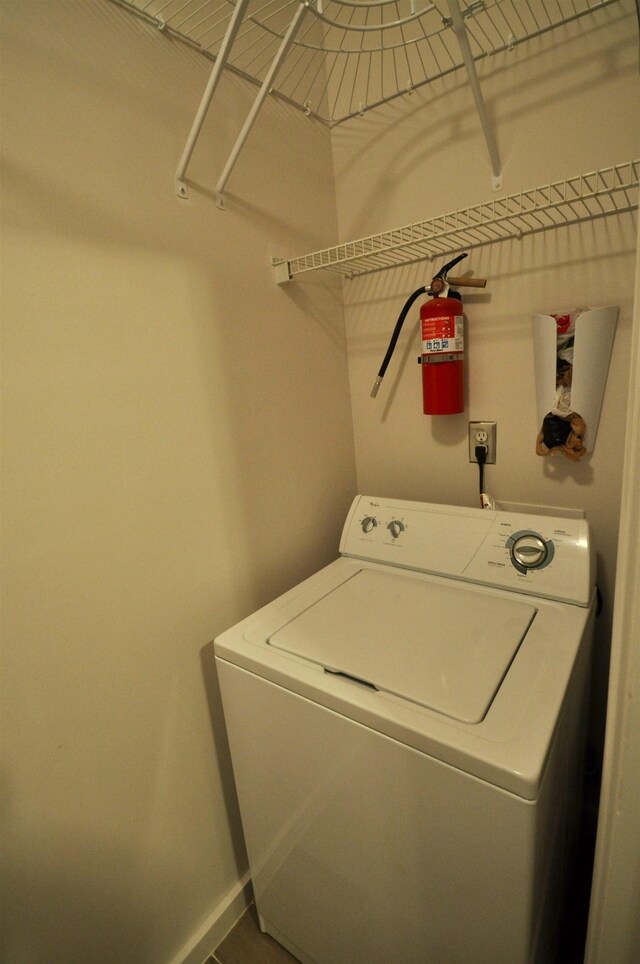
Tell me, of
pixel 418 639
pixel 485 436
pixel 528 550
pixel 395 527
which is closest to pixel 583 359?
pixel 485 436

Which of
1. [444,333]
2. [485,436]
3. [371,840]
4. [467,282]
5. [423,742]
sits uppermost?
[467,282]

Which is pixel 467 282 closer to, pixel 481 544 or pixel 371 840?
pixel 481 544

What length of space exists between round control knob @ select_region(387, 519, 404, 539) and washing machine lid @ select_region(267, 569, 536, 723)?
0.15 meters

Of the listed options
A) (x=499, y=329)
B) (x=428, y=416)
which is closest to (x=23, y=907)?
(x=428, y=416)

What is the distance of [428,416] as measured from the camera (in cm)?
142

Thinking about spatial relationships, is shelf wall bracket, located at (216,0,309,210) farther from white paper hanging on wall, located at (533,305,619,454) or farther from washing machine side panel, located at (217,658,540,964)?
washing machine side panel, located at (217,658,540,964)

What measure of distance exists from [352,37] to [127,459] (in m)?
1.40

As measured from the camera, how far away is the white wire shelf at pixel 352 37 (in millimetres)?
942

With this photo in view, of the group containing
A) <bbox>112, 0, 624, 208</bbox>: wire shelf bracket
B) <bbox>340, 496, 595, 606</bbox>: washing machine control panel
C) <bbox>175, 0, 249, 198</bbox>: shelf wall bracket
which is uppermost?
<bbox>112, 0, 624, 208</bbox>: wire shelf bracket

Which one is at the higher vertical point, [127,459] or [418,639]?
[127,459]

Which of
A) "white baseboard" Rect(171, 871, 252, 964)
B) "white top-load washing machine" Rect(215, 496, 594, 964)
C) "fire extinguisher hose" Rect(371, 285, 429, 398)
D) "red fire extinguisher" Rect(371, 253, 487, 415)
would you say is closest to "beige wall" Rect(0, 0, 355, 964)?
"white baseboard" Rect(171, 871, 252, 964)

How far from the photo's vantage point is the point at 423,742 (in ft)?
2.23

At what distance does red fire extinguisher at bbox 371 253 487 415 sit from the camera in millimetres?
1163

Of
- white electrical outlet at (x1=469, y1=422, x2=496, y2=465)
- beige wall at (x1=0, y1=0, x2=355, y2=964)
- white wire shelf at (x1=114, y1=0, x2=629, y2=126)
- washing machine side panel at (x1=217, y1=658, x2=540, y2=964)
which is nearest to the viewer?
washing machine side panel at (x1=217, y1=658, x2=540, y2=964)
